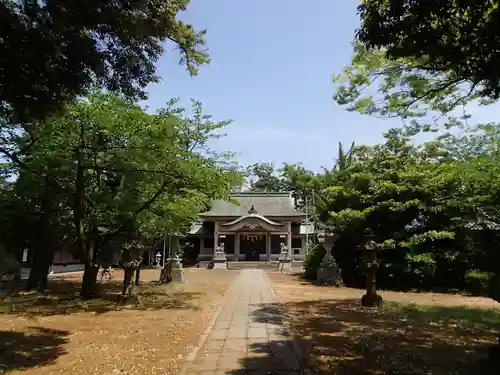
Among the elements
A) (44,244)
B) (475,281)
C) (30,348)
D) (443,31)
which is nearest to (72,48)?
(443,31)

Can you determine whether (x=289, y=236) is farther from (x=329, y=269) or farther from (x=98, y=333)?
(x=98, y=333)

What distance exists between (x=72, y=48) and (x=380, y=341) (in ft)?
22.2

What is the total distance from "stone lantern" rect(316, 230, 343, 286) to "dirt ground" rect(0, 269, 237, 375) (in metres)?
7.31

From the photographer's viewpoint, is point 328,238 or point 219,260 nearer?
point 328,238

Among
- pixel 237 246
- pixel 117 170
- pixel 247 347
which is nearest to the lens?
pixel 247 347

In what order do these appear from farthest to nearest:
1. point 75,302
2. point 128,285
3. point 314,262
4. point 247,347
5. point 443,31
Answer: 1. point 314,262
2. point 128,285
3. point 75,302
4. point 247,347
5. point 443,31

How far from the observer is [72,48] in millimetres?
5660

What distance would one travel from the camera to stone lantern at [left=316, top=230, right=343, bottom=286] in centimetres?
2056

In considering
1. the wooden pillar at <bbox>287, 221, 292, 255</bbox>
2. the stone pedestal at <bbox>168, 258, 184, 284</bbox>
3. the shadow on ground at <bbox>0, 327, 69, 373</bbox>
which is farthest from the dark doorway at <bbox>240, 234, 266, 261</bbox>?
the shadow on ground at <bbox>0, 327, 69, 373</bbox>

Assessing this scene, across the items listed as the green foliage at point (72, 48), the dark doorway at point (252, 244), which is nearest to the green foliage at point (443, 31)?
the green foliage at point (72, 48)

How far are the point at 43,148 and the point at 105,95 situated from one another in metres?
2.13

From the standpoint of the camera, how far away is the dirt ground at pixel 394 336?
6.14m

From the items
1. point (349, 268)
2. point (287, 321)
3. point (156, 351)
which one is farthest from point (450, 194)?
point (156, 351)

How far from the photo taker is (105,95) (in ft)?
36.8
